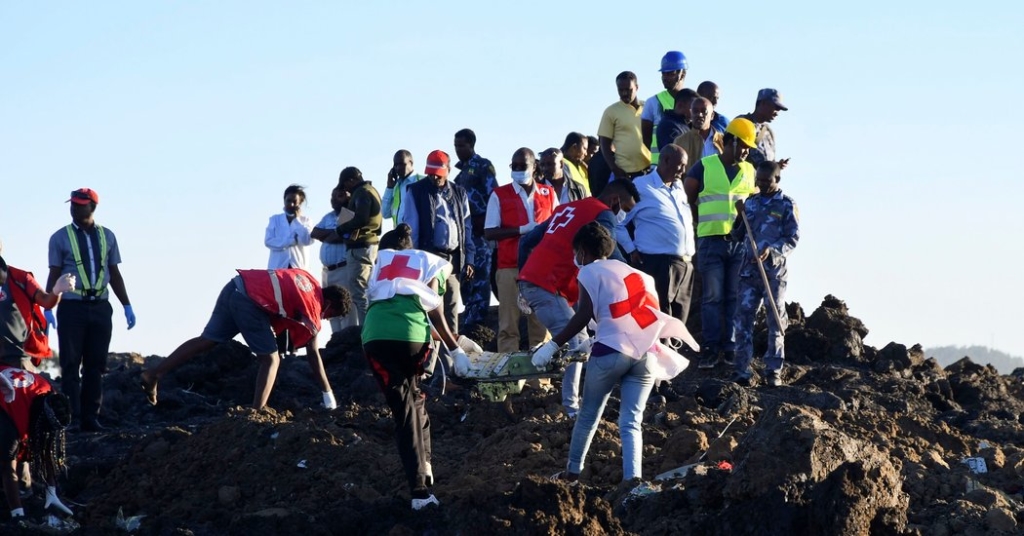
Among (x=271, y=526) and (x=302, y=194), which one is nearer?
(x=271, y=526)

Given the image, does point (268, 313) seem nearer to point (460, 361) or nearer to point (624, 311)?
point (460, 361)

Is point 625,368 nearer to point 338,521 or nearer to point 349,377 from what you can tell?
point 338,521

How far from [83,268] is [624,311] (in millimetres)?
5443

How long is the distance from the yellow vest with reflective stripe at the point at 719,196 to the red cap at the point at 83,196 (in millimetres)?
4975

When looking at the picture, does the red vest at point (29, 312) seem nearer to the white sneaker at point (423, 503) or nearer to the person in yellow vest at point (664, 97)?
the white sneaker at point (423, 503)

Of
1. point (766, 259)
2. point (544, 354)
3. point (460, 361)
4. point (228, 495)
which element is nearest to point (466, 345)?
point (460, 361)

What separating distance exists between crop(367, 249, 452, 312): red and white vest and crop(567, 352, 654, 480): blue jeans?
1.09 meters

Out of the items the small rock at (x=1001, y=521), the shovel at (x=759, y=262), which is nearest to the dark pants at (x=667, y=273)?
the shovel at (x=759, y=262)

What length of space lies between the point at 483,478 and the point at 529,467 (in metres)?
0.34

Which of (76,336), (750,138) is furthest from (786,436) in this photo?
(76,336)

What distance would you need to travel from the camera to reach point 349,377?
15.1 metres

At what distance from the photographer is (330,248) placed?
50.0ft

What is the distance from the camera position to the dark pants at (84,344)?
12.8 metres

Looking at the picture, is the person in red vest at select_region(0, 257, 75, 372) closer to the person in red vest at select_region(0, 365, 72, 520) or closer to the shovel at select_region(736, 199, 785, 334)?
the person in red vest at select_region(0, 365, 72, 520)
